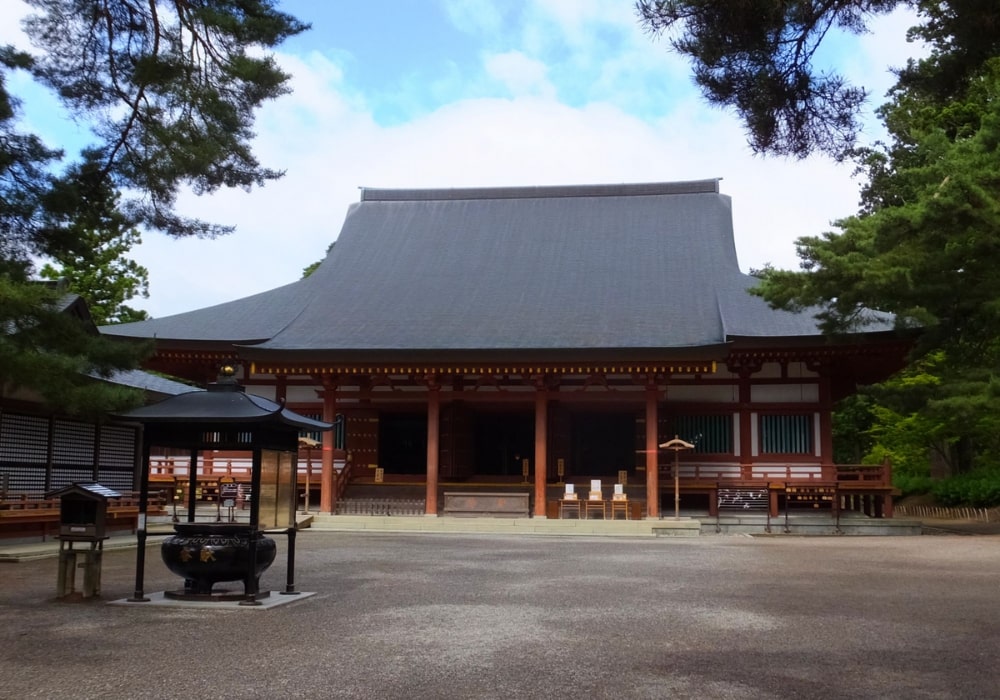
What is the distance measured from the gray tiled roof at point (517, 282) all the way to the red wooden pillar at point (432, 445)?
1.11m

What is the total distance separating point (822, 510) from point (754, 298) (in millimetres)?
5400

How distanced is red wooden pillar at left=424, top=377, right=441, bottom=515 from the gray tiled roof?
111cm

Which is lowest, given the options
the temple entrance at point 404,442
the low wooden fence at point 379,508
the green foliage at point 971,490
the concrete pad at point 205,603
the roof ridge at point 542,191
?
the concrete pad at point 205,603

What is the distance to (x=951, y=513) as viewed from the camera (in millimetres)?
24812

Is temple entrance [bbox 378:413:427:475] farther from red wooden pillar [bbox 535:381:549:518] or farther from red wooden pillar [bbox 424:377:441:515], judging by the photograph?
red wooden pillar [bbox 535:381:549:518]

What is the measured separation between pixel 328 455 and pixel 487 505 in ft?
12.6

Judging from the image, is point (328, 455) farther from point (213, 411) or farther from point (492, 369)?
point (213, 411)

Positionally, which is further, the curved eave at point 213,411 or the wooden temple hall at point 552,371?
the wooden temple hall at point 552,371

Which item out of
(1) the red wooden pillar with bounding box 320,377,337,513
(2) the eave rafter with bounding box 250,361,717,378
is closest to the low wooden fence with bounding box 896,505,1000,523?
(2) the eave rafter with bounding box 250,361,717,378


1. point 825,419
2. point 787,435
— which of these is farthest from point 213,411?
point 825,419

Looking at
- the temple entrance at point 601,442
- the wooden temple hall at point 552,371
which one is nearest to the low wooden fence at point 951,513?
the wooden temple hall at point 552,371

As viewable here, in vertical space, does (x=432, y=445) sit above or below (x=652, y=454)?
above

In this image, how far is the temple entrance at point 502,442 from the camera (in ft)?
76.8

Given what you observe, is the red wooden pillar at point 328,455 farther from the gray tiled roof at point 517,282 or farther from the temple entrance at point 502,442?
the temple entrance at point 502,442
